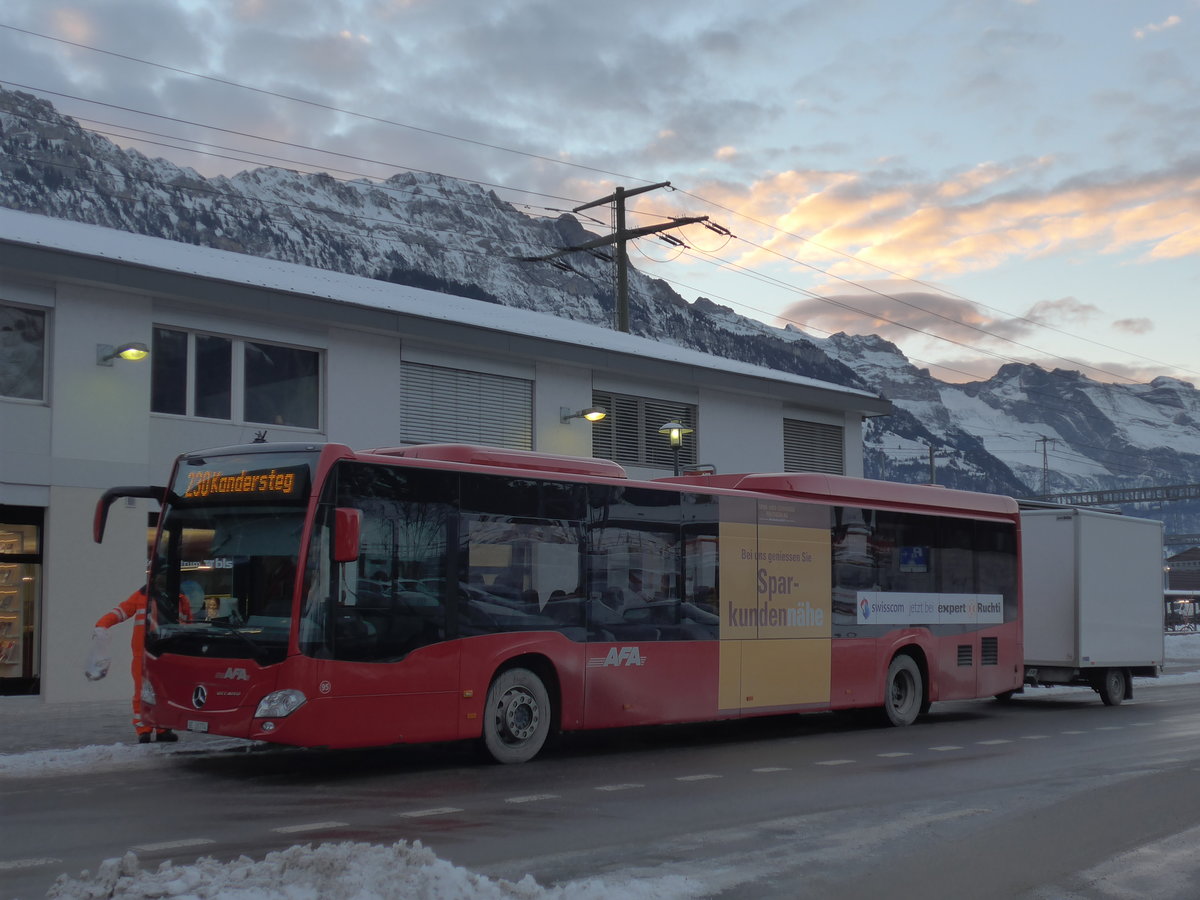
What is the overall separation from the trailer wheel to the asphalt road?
21.0 ft

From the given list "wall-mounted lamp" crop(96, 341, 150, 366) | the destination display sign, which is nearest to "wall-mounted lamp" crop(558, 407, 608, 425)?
"wall-mounted lamp" crop(96, 341, 150, 366)

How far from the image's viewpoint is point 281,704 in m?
10.8

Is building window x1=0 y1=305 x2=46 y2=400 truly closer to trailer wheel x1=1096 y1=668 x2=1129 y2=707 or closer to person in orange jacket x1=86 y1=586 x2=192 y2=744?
person in orange jacket x1=86 y1=586 x2=192 y2=744

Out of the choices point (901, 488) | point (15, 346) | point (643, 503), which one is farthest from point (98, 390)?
point (901, 488)

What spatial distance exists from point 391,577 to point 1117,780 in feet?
21.3

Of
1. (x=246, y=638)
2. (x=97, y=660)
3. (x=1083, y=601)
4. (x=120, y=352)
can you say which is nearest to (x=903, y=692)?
(x=1083, y=601)

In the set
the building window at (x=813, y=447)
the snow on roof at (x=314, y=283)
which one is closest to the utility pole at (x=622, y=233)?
the snow on roof at (x=314, y=283)

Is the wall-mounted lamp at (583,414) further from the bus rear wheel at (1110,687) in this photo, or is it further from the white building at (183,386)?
the bus rear wheel at (1110,687)

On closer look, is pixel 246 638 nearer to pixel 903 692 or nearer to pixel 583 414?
pixel 903 692

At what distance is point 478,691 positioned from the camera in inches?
480

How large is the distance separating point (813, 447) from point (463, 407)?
34.9 ft

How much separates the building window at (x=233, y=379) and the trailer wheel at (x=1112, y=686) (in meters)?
13.2

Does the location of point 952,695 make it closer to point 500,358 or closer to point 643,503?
point 643,503

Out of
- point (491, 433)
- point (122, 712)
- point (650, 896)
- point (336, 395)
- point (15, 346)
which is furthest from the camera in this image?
point (491, 433)
